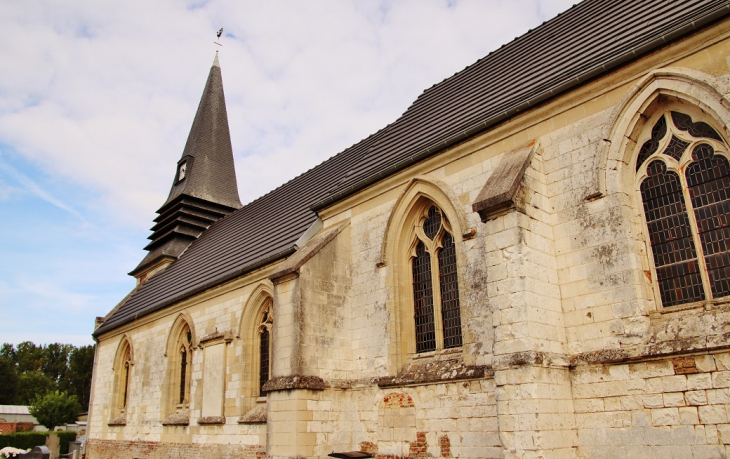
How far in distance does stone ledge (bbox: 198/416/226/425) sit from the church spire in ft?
32.4

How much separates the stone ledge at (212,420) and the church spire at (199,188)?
989cm

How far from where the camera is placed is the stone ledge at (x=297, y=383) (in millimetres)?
10156

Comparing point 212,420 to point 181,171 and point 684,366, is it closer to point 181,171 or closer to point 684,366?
point 684,366

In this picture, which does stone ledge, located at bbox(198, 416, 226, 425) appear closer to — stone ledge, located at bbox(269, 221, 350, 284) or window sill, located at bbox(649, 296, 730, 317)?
stone ledge, located at bbox(269, 221, 350, 284)

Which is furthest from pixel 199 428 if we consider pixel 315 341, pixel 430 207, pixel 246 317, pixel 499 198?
pixel 499 198

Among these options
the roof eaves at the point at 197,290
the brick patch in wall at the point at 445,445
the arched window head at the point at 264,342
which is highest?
the roof eaves at the point at 197,290

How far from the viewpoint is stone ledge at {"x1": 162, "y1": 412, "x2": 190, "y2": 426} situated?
1602 cm

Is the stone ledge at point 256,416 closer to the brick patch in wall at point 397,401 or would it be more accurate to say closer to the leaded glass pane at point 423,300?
the brick patch in wall at point 397,401

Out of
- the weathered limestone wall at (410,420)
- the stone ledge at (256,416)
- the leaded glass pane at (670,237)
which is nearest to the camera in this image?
the leaded glass pane at (670,237)

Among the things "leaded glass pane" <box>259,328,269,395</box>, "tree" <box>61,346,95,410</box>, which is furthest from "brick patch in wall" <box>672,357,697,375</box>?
"tree" <box>61,346,95,410</box>

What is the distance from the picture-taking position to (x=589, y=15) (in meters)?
11.0

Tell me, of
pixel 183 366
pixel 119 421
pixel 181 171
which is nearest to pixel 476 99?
pixel 183 366

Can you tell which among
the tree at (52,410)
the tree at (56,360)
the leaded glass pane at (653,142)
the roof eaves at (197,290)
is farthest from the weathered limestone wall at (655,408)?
the tree at (56,360)

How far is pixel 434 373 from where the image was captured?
370 inches
